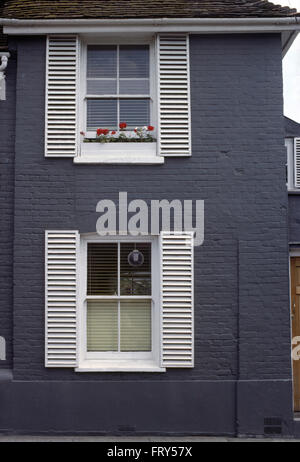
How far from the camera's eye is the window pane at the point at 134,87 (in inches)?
307

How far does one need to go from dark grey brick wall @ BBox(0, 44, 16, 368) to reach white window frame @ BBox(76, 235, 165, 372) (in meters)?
1.02

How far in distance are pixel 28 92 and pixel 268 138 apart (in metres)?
3.54

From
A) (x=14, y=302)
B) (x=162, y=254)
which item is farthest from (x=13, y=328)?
(x=162, y=254)

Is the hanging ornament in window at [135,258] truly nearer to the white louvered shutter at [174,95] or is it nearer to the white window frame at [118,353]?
the white window frame at [118,353]

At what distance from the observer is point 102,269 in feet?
24.8

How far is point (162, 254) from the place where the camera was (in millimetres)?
7367

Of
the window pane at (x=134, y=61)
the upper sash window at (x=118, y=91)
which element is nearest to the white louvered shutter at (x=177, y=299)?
the upper sash window at (x=118, y=91)

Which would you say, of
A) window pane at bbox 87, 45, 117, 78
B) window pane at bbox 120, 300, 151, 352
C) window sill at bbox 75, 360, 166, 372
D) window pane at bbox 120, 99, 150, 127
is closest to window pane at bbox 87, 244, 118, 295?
window pane at bbox 120, 300, 151, 352

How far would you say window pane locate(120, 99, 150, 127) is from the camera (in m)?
7.77

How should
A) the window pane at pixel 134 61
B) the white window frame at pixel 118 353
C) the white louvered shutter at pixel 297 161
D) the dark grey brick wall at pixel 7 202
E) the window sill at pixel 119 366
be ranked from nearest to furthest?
the window sill at pixel 119 366 → the white window frame at pixel 118 353 → the dark grey brick wall at pixel 7 202 → the window pane at pixel 134 61 → the white louvered shutter at pixel 297 161

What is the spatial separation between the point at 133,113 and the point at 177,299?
2809 millimetres

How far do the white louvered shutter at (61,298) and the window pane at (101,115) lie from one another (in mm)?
1676

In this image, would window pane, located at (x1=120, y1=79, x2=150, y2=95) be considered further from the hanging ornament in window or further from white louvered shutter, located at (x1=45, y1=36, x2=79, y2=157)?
the hanging ornament in window

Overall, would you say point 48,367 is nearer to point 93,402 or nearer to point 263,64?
point 93,402
